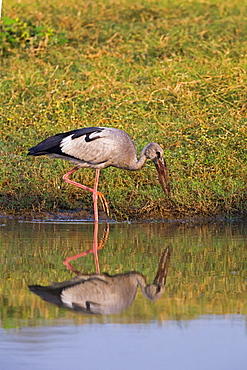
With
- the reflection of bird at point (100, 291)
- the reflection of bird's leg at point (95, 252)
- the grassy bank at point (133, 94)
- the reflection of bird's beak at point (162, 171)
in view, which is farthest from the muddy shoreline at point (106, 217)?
the reflection of bird at point (100, 291)

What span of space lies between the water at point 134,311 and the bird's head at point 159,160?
3.88ft

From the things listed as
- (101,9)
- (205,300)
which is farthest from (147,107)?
→ (205,300)

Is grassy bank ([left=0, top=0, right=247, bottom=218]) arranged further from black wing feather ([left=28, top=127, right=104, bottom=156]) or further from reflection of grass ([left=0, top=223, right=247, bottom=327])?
reflection of grass ([left=0, top=223, right=247, bottom=327])

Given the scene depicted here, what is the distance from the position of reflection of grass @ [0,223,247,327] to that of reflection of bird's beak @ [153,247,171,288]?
47mm

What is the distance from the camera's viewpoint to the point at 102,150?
8.59 metres

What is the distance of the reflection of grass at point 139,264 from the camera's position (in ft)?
15.3

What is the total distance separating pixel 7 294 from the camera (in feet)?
16.8

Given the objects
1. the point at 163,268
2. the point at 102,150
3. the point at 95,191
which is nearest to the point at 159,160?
the point at 102,150

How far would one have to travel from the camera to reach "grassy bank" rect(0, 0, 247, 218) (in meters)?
8.93

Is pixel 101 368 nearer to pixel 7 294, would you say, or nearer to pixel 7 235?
pixel 7 294

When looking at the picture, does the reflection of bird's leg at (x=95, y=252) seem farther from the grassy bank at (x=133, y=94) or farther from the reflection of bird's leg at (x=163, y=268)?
the grassy bank at (x=133, y=94)

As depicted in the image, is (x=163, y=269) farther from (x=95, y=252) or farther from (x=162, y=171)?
(x=162, y=171)

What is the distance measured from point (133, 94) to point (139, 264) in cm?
630

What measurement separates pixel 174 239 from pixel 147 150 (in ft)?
5.28
